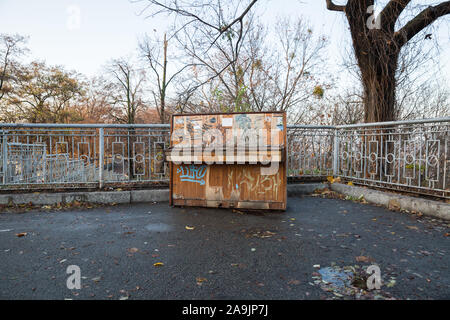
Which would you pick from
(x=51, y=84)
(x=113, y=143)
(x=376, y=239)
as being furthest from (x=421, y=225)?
(x=51, y=84)

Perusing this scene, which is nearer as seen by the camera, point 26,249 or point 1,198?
point 26,249

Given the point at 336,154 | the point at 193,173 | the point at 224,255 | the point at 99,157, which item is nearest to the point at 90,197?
the point at 99,157

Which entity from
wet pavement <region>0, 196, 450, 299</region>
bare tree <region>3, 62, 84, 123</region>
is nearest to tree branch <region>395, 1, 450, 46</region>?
wet pavement <region>0, 196, 450, 299</region>

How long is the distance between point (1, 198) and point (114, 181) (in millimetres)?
2107

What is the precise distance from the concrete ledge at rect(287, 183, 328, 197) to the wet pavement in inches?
75.8

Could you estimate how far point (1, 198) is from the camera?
17.9ft

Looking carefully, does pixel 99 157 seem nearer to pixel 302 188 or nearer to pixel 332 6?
pixel 302 188

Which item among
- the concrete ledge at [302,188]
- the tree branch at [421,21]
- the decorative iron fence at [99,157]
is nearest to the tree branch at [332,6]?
the tree branch at [421,21]

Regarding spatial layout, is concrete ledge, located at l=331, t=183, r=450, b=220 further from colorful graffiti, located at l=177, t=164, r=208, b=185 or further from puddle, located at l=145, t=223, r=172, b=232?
puddle, located at l=145, t=223, r=172, b=232

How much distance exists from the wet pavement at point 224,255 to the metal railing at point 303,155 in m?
1.20

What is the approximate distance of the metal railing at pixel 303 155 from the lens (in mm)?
4996

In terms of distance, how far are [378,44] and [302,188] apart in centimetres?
398

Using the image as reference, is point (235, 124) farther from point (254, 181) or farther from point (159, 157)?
point (159, 157)
